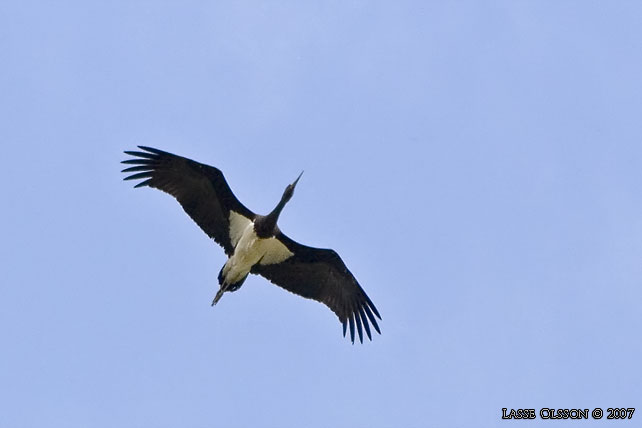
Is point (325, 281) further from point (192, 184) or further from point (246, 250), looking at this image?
point (192, 184)

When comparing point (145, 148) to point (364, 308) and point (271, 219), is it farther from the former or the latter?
point (364, 308)

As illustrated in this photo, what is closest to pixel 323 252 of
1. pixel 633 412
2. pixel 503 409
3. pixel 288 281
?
pixel 288 281

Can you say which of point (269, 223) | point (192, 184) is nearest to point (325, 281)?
point (269, 223)

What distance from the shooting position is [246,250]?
2134cm

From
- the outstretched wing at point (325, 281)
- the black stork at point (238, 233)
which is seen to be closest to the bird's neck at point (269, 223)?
the black stork at point (238, 233)

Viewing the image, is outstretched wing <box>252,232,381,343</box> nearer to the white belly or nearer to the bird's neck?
the white belly

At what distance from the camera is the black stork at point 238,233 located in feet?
70.3

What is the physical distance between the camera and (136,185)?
70.3 ft

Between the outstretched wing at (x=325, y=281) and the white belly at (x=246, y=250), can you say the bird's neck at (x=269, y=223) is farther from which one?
the outstretched wing at (x=325, y=281)

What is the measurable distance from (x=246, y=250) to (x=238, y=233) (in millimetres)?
678

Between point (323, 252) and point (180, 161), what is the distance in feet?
12.5

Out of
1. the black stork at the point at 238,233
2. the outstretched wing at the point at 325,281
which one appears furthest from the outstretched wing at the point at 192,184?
the outstretched wing at the point at 325,281

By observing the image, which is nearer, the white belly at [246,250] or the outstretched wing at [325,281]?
the white belly at [246,250]

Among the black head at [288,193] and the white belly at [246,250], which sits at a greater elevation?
the black head at [288,193]
